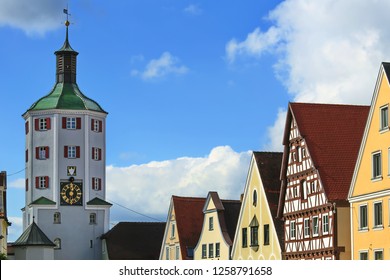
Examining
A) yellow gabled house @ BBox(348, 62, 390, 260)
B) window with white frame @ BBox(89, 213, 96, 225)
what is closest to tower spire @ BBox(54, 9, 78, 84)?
window with white frame @ BBox(89, 213, 96, 225)

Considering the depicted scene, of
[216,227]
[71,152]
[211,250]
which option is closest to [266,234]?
[216,227]

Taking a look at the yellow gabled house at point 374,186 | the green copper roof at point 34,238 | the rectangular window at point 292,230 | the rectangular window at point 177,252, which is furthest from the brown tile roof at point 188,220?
the green copper roof at point 34,238

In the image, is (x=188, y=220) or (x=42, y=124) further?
(x=42, y=124)

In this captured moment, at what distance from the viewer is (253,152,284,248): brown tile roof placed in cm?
7019

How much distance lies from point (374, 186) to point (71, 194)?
2913 inches

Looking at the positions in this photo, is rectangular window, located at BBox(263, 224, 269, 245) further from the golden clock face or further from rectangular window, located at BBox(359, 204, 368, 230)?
the golden clock face

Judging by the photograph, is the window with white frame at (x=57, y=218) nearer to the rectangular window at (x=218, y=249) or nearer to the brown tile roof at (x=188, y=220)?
the brown tile roof at (x=188, y=220)

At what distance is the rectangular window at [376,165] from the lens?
5656 centimetres

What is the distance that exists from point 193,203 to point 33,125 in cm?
4069

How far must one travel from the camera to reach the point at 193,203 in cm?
9344

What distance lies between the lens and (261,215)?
72.2 meters

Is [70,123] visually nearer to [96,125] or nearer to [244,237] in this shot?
[96,125]

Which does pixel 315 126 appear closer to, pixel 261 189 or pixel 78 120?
pixel 261 189
